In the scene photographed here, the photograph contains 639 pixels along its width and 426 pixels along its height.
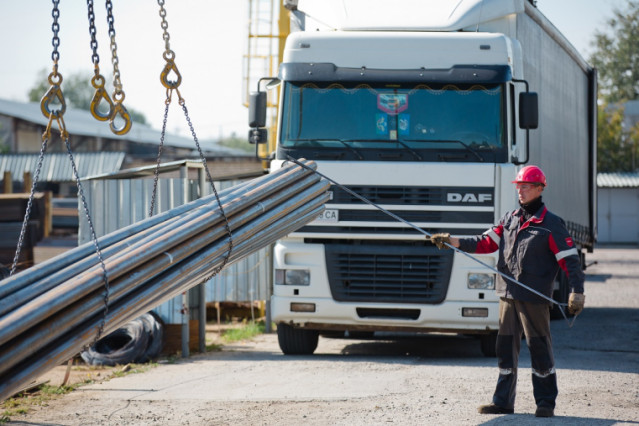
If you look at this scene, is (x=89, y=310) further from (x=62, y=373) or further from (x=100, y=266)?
(x=62, y=373)

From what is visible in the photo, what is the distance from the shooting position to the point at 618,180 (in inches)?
1924

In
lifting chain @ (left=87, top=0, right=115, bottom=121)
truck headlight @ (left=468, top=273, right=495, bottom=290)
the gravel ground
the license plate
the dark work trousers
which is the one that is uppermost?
lifting chain @ (left=87, top=0, right=115, bottom=121)

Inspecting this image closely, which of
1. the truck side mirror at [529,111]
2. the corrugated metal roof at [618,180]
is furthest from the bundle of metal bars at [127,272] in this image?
the corrugated metal roof at [618,180]

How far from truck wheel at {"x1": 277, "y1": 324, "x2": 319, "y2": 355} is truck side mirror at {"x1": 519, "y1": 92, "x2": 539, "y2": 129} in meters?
3.79

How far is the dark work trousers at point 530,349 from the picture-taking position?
8.34 metres

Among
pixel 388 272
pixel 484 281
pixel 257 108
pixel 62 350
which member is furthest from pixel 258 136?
pixel 62 350

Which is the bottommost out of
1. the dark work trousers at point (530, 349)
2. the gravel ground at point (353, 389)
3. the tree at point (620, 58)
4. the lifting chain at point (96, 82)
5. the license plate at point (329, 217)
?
the gravel ground at point (353, 389)

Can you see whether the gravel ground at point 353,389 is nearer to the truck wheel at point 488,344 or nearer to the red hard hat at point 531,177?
the truck wheel at point 488,344

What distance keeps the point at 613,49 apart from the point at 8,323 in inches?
2980

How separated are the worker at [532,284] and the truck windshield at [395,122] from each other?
309cm

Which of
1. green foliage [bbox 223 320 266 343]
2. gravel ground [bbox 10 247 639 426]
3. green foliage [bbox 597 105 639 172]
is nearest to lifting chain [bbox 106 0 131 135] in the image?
gravel ground [bbox 10 247 639 426]

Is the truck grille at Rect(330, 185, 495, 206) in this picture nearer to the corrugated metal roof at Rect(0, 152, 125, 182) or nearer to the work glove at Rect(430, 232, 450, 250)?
the work glove at Rect(430, 232, 450, 250)

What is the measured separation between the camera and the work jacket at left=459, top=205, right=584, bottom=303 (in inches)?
326

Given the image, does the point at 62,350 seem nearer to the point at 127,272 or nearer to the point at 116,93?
the point at 127,272
